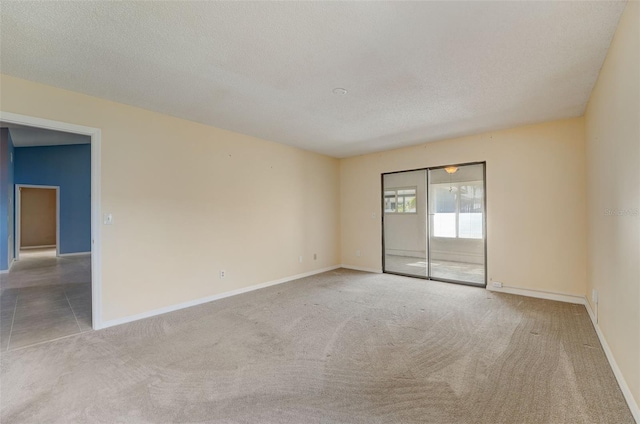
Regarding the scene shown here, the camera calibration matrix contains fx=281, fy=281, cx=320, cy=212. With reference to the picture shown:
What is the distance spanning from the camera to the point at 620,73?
2.01 metres

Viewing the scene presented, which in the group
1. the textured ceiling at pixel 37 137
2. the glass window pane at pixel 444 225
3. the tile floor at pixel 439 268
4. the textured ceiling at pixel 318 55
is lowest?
the tile floor at pixel 439 268

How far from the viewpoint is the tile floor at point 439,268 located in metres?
4.99

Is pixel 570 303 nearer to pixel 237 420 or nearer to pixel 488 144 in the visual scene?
pixel 488 144

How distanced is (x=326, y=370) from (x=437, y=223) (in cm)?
386

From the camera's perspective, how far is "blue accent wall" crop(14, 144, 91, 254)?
28.0 feet

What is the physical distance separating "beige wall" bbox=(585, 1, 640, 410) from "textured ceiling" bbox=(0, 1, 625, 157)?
0.24 m

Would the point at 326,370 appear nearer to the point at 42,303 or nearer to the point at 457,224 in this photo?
the point at 457,224

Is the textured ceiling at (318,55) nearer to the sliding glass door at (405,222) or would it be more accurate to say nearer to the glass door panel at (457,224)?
the glass door panel at (457,224)

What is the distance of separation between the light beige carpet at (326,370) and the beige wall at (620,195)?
0.38 m

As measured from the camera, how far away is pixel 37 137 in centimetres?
752

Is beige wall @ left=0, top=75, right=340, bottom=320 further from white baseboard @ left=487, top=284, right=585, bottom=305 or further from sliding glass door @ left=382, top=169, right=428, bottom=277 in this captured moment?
white baseboard @ left=487, top=284, right=585, bottom=305

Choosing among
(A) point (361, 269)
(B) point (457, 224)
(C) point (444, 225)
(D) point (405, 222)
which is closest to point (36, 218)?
(A) point (361, 269)

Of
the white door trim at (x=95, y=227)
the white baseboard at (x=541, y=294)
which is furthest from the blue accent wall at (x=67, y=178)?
the white baseboard at (x=541, y=294)

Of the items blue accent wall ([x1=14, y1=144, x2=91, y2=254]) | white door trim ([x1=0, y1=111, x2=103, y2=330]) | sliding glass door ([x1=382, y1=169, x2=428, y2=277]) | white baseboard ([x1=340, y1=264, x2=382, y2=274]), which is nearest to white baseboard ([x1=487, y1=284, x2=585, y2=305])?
sliding glass door ([x1=382, y1=169, x2=428, y2=277])
